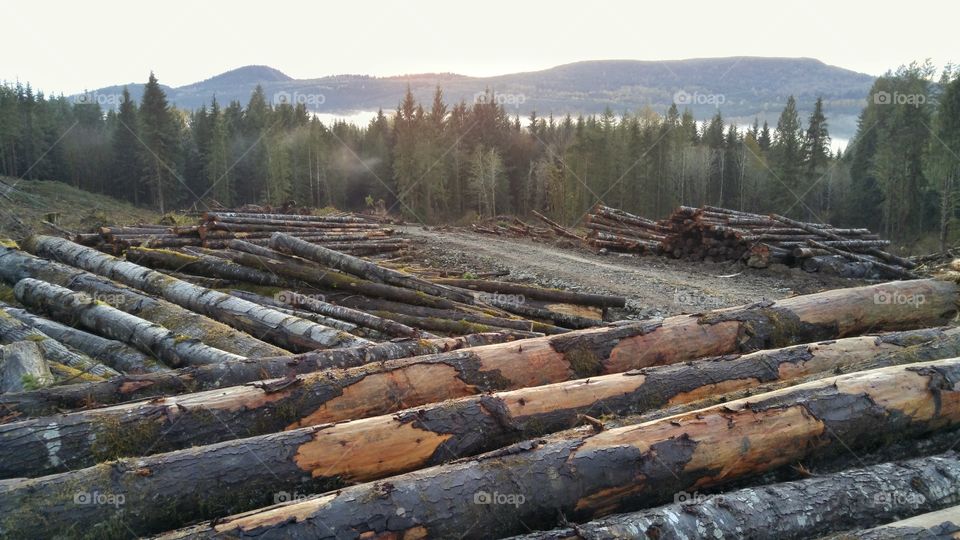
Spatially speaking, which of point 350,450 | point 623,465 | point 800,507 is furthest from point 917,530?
point 350,450

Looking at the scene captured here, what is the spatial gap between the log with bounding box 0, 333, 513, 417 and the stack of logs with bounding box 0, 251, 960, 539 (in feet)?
0.06

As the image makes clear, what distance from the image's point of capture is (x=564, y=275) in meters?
14.7

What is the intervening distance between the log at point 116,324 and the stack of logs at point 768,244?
15.1m

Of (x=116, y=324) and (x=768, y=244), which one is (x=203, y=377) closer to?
(x=116, y=324)

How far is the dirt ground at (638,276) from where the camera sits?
1234 centimetres

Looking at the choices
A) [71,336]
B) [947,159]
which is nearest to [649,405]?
[71,336]

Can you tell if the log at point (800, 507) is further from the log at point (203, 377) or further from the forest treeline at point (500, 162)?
the forest treeline at point (500, 162)

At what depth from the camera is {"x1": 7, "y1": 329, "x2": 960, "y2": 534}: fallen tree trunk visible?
11.0 feet

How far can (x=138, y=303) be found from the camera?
8.44m

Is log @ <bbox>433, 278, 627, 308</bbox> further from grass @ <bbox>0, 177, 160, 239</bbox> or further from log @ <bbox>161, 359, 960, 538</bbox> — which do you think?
grass @ <bbox>0, 177, 160, 239</bbox>

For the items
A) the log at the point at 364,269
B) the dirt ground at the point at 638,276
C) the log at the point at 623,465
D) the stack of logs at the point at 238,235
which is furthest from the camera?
the stack of logs at the point at 238,235

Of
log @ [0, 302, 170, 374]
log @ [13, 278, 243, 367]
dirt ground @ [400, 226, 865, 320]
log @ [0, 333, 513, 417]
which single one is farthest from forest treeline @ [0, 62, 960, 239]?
log @ [0, 333, 513, 417]

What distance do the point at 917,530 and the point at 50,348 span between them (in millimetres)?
7851

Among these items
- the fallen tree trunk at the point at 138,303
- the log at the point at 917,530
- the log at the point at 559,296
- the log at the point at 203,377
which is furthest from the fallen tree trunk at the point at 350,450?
the log at the point at 559,296
